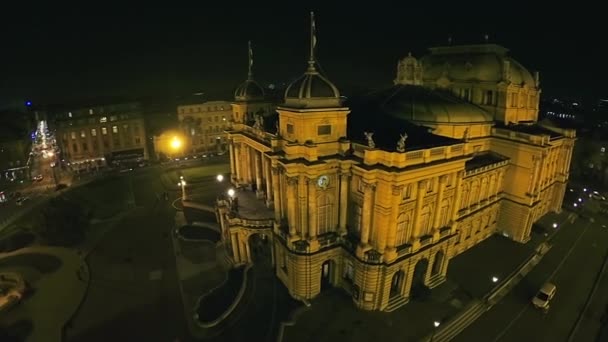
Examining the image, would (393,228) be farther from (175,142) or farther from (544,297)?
(175,142)

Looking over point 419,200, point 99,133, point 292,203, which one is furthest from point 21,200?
point 419,200

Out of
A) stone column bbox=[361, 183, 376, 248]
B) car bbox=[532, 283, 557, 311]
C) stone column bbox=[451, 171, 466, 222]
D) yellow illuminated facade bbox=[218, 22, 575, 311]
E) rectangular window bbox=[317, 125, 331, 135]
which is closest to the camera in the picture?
stone column bbox=[361, 183, 376, 248]

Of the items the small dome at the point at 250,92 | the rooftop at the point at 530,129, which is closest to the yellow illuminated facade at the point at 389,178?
the rooftop at the point at 530,129

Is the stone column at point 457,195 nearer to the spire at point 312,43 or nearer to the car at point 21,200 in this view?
the spire at point 312,43

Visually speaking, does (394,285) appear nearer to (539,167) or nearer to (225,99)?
(539,167)

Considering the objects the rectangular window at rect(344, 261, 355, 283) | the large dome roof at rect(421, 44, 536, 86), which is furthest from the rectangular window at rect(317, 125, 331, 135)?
the large dome roof at rect(421, 44, 536, 86)

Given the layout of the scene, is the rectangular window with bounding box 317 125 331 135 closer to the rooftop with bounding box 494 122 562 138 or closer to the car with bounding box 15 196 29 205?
the rooftop with bounding box 494 122 562 138

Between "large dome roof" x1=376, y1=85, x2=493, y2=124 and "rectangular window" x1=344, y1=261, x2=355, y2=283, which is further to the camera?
"large dome roof" x1=376, y1=85, x2=493, y2=124
